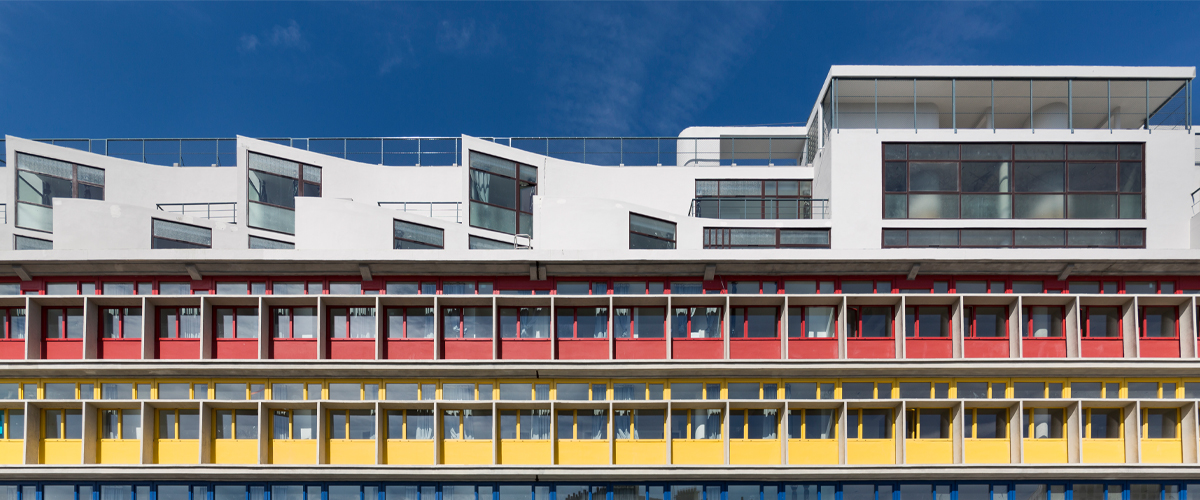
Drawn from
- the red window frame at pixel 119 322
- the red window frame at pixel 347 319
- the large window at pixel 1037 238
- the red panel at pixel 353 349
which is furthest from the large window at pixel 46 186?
the large window at pixel 1037 238

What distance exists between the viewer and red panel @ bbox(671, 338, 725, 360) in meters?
19.8

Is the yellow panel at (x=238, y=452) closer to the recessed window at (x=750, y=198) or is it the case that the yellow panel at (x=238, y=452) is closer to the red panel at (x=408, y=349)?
the red panel at (x=408, y=349)

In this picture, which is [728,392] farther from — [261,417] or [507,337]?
[261,417]

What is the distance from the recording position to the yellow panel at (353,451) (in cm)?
1920

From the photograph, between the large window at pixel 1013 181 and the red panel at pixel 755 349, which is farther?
the large window at pixel 1013 181

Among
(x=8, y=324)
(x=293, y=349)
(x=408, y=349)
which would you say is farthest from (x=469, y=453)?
(x=8, y=324)

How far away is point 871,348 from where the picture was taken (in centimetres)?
1975

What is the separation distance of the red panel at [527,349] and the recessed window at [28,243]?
20276 mm

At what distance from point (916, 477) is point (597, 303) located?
9.70 meters

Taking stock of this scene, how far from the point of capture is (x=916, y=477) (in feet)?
62.1

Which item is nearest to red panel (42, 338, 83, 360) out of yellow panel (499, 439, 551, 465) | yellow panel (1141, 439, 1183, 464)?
yellow panel (499, 439, 551, 465)

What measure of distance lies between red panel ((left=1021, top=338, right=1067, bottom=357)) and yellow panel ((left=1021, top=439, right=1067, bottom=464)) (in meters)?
2.33

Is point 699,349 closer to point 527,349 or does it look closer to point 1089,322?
point 527,349

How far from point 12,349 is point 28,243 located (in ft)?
35.2
